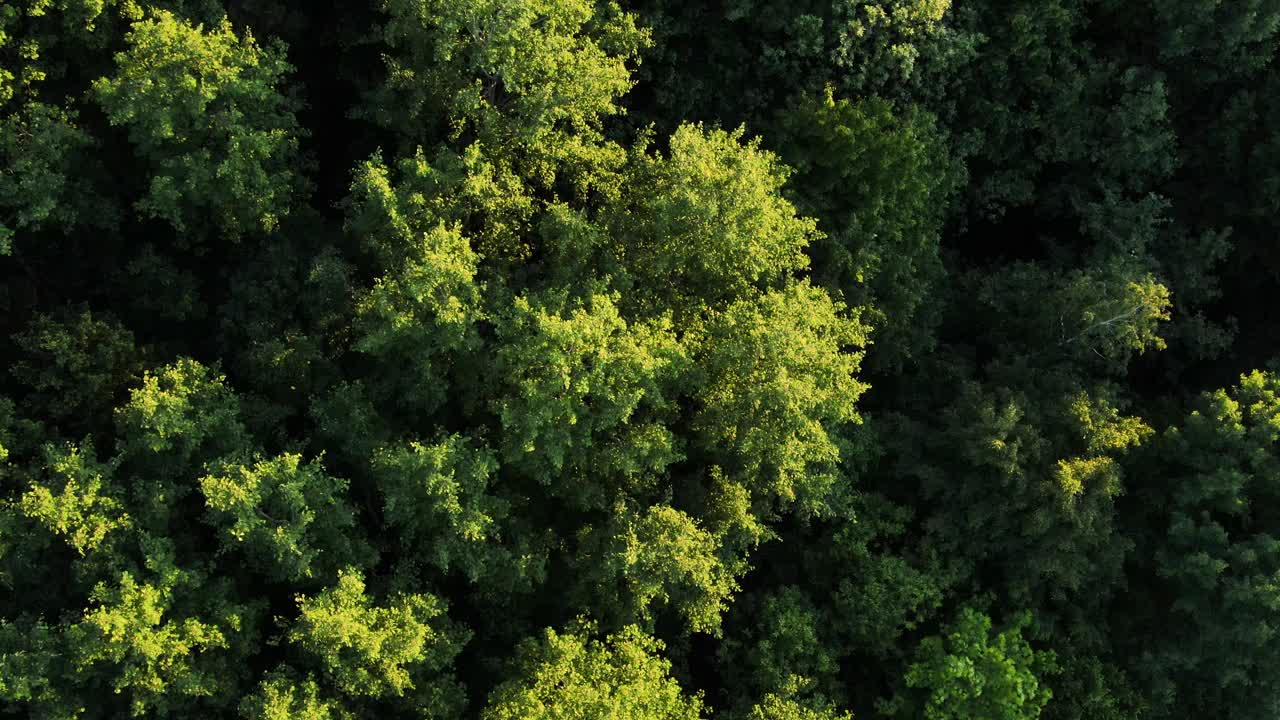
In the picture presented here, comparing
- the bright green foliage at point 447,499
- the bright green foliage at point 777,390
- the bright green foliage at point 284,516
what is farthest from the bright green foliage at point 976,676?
the bright green foliage at point 284,516

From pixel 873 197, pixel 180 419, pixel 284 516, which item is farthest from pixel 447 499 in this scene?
pixel 873 197

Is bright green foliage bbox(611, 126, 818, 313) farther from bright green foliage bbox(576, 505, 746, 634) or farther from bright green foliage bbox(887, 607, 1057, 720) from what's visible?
bright green foliage bbox(887, 607, 1057, 720)

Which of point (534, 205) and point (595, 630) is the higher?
point (534, 205)

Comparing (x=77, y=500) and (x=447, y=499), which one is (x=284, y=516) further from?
(x=77, y=500)

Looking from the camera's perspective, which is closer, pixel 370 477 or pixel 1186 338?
pixel 370 477

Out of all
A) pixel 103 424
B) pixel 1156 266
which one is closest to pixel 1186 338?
pixel 1156 266

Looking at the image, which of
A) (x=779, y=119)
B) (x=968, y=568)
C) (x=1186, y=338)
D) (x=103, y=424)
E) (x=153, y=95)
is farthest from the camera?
(x=1186, y=338)

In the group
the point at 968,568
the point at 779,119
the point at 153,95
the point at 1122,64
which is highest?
the point at 1122,64

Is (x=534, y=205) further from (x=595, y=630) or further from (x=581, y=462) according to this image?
(x=595, y=630)
